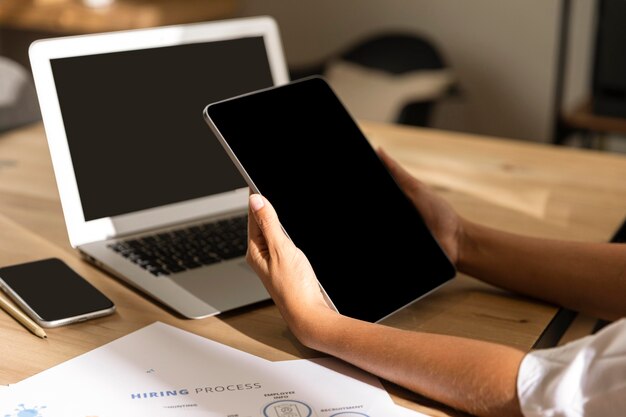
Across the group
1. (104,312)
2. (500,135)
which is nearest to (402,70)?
(500,135)

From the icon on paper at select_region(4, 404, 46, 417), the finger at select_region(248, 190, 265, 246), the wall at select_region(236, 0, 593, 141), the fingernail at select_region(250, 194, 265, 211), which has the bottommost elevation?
the wall at select_region(236, 0, 593, 141)

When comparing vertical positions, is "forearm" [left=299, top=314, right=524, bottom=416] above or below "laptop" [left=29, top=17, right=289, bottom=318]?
below

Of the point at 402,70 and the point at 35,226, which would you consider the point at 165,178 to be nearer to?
the point at 35,226

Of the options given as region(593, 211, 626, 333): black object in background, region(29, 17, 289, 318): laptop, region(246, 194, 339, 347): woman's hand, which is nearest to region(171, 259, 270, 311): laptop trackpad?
region(29, 17, 289, 318): laptop

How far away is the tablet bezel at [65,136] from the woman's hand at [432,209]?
0.26 metres

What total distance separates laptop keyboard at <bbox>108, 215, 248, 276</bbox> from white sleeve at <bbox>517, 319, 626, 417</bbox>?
48cm

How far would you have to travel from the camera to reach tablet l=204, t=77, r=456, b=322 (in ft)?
3.10

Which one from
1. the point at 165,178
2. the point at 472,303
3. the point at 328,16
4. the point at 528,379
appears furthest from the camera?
the point at 328,16

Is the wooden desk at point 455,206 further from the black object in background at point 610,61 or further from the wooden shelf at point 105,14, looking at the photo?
the wooden shelf at point 105,14

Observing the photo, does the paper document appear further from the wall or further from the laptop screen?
the wall

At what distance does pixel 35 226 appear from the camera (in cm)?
122

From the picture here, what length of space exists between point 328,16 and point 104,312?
2.98 metres

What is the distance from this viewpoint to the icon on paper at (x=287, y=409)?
779mm

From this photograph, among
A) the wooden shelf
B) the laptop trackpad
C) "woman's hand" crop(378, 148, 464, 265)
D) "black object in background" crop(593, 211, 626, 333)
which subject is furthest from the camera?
the wooden shelf
